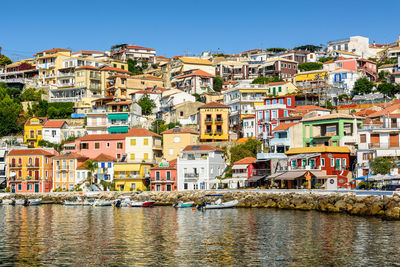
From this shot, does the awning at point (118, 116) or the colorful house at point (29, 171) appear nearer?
the colorful house at point (29, 171)

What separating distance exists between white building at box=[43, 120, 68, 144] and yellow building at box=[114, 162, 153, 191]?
19.4 m

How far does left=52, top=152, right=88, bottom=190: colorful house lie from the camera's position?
77312mm

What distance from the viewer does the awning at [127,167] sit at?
75125mm

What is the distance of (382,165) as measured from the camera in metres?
54.1

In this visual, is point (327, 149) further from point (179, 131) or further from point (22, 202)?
point (22, 202)

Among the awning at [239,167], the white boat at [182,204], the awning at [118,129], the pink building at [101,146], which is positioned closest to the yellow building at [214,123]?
the pink building at [101,146]

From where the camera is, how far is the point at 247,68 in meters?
123

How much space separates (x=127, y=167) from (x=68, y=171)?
370 inches

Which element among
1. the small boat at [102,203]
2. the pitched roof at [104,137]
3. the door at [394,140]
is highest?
the pitched roof at [104,137]

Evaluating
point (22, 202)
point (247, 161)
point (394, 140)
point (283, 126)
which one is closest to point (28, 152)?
point (22, 202)

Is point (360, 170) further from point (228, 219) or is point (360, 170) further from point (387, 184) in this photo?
point (228, 219)

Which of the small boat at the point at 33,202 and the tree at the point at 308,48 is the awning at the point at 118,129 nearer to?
the small boat at the point at 33,202

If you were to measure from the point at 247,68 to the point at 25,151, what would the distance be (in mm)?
59701

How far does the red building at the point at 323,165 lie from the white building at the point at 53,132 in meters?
44.5
